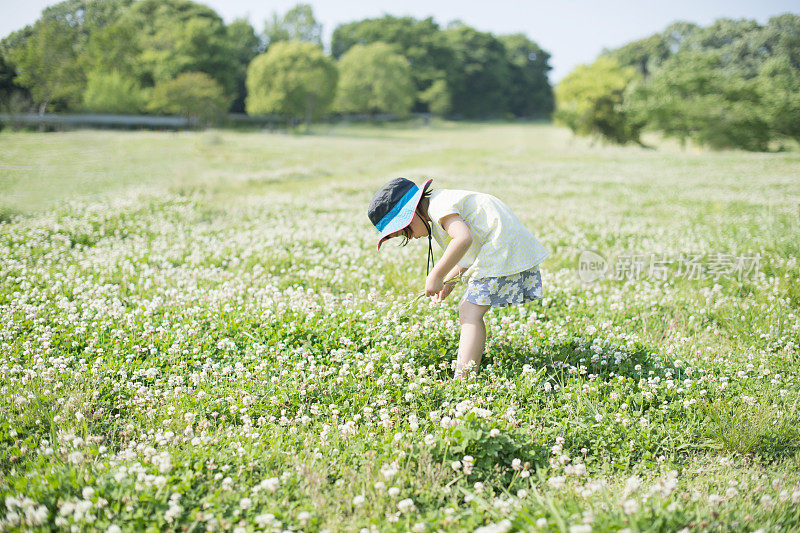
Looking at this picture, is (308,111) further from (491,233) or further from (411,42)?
(491,233)

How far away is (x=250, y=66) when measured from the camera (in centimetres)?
6956

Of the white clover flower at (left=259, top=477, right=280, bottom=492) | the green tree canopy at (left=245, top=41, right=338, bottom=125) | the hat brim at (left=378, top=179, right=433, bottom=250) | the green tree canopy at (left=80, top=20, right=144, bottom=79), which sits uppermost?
the green tree canopy at (left=245, top=41, right=338, bottom=125)

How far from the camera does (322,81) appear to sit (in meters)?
66.9

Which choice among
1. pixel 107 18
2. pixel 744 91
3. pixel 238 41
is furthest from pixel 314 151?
pixel 238 41

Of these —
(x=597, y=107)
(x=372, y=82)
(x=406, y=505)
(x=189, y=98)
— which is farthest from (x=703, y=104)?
(x=406, y=505)

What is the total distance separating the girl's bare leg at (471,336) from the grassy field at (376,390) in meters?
0.23

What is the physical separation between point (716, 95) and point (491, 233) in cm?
5489

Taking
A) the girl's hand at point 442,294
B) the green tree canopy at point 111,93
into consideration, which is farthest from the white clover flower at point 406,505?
the green tree canopy at point 111,93

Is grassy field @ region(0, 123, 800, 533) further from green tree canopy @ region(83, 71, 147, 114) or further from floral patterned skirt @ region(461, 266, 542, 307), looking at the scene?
green tree canopy @ region(83, 71, 147, 114)

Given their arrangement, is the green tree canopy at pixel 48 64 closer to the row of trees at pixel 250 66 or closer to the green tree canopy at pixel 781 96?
the row of trees at pixel 250 66

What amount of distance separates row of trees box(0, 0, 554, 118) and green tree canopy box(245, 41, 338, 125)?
0.45 feet

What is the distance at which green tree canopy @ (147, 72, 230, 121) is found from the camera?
156 feet

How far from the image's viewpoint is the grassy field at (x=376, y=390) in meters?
3.08

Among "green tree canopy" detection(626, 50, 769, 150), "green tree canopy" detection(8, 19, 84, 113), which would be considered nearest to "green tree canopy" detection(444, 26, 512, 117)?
"green tree canopy" detection(626, 50, 769, 150)
